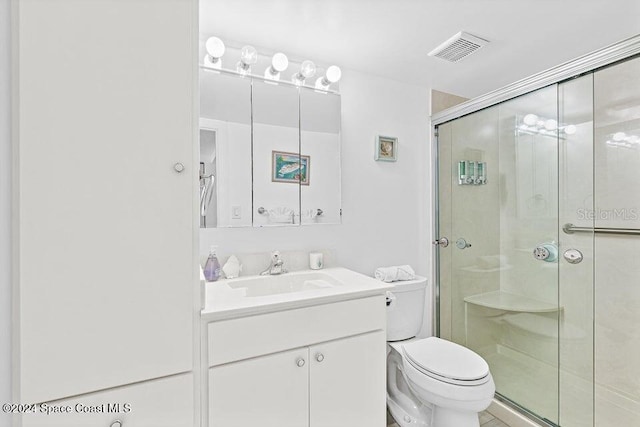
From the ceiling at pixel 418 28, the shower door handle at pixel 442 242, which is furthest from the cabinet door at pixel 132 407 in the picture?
the shower door handle at pixel 442 242

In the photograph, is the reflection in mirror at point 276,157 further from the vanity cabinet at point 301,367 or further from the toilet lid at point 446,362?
the toilet lid at point 446,362

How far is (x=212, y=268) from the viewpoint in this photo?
149 centimetres

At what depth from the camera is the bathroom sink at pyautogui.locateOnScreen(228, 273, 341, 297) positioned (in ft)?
5.05

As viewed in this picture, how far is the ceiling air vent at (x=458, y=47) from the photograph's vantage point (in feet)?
5.17

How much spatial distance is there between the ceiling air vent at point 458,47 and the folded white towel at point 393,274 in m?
1.22

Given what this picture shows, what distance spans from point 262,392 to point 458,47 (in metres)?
1.84

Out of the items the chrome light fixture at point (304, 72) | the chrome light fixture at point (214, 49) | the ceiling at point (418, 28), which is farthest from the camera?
the chrome light fixture at point (304, 72)

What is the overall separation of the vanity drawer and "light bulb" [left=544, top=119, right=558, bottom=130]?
1.30 metres

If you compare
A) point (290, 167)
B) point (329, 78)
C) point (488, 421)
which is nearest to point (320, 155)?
point (290, 167)

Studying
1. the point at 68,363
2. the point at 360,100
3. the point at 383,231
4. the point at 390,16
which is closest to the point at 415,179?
the point at 383,231

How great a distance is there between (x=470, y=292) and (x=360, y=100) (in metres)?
1.44

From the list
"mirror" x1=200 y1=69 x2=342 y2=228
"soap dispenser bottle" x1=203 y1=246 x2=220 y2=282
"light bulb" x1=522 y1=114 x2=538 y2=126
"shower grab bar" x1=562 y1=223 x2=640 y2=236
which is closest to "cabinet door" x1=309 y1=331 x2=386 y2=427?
"soap dispenser bottle" x1=203 y1=246 x2=220 y2=282

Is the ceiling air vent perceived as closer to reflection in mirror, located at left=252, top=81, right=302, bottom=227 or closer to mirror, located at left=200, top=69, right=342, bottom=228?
mirror, located at left=200, top=69, right=342, bottom=228

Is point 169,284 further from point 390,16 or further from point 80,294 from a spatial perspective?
point 390,16
